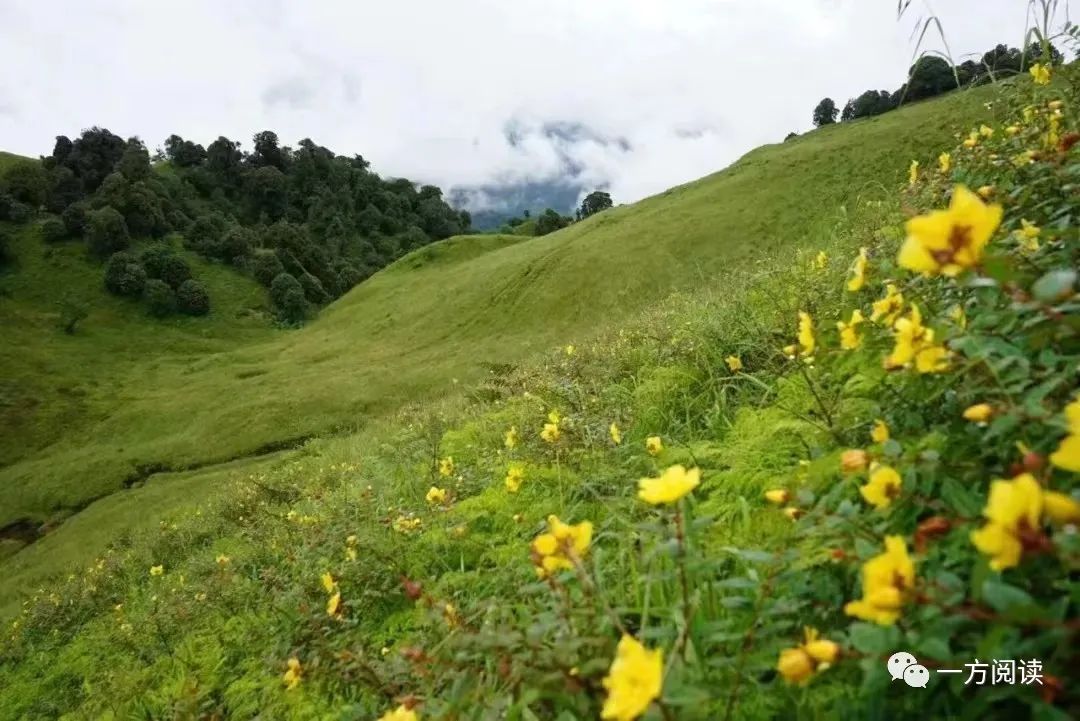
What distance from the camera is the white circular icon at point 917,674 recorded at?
1388mm

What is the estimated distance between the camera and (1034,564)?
1.36 metres

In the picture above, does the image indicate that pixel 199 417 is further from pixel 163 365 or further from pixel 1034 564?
pixel 1034 564

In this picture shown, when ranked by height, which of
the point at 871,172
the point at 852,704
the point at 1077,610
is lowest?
the point at 852,704

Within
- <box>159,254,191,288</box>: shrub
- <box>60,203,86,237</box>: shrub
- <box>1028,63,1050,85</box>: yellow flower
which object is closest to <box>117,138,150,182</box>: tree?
<box>60,203,86,237</box>: shrub

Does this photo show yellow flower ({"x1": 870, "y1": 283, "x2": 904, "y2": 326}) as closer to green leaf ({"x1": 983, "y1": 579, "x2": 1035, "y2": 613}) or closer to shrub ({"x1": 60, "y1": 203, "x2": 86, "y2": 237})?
green leaf ({"x1": 983, "y1": 579, "x2": 1035, "y2": 613})

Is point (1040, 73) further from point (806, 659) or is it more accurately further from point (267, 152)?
point (267, 152)

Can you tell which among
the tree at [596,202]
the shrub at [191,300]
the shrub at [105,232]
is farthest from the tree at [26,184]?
the tree at [596,202]

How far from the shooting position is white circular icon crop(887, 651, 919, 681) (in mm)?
1370

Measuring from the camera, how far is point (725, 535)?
2.46 meters

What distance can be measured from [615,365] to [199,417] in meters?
30.4

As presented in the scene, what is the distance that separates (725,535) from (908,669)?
1.06 metres

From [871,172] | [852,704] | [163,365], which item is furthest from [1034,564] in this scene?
[163,365]

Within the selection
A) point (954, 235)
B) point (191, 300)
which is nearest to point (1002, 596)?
point (954, 235)

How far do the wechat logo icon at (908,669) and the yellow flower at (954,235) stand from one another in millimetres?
840
